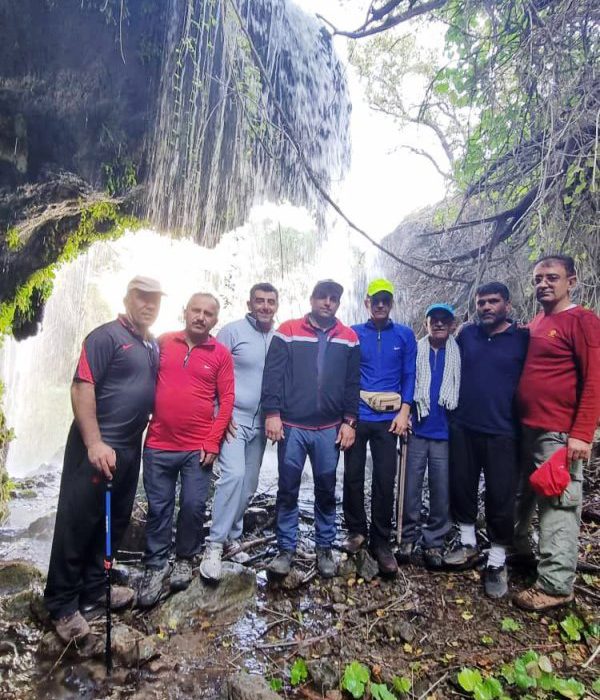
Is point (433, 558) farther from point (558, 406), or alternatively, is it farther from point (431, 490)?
point (558, 406)

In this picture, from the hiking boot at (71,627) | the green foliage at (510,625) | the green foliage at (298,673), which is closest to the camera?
the green foliage at (298,673)

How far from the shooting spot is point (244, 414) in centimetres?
379

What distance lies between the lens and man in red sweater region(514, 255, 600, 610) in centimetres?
311

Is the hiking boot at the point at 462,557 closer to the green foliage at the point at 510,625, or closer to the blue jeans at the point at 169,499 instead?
the green foliage at the point at 510,625

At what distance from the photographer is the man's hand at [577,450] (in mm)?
3047

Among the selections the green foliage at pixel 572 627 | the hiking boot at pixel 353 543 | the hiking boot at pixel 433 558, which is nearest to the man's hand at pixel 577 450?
→ the green foliage at pixel 572 627

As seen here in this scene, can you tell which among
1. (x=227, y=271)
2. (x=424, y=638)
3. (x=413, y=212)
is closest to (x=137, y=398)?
(x=424, y=638)

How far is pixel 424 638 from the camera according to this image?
2965 mm

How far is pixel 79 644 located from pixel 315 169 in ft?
22.2

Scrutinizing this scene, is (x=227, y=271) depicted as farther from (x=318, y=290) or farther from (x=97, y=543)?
(x=97, y=543)

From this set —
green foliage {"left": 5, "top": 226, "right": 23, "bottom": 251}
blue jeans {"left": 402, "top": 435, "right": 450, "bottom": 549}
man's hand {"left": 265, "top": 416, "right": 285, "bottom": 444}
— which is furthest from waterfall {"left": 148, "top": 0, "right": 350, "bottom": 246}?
blue jeans {"left": 402, "top": 435, "right": 450, "bottom": 549}

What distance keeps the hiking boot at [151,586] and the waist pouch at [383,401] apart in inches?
89.2

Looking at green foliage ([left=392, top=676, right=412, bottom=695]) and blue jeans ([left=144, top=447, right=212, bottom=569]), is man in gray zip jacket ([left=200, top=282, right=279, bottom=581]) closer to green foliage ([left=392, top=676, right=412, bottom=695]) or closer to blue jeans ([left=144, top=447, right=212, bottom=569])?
blue jeans ([left=144, top=447, right=212, bottom=569])

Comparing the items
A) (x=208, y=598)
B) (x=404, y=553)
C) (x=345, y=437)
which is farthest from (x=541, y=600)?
(x=208, y=598)
